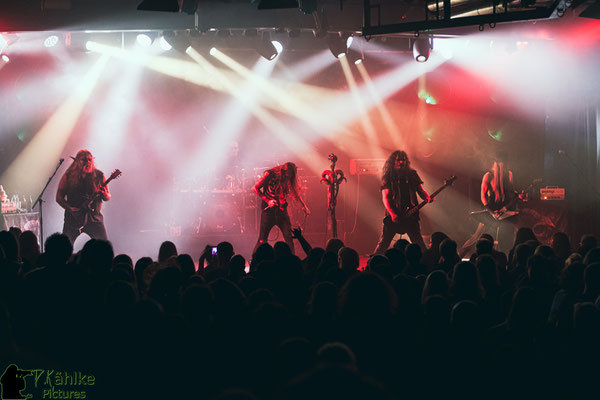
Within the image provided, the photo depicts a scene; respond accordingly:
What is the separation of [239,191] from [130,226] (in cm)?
320

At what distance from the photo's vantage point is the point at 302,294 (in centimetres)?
397

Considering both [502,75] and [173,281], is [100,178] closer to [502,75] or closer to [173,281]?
[173,281]

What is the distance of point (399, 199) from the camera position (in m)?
9.11

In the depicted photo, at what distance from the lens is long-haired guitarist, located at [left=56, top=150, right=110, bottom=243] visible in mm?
9164

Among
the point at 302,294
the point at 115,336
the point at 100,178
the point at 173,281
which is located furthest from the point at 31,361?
the point at 100,178

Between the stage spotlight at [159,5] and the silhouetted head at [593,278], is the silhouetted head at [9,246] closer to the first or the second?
the stage spotlight at [159,5]

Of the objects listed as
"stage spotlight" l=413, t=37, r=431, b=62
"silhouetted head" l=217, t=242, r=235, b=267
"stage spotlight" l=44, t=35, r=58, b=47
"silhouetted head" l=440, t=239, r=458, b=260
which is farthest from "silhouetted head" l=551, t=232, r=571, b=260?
"stage spotlight" l=44, t=35, r=58, b=47

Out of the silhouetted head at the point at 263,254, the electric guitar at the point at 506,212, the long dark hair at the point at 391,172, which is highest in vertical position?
the long dark hair at the point at 391,172

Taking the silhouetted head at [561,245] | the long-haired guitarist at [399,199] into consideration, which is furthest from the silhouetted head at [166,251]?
the silhouetted head at [561,245]

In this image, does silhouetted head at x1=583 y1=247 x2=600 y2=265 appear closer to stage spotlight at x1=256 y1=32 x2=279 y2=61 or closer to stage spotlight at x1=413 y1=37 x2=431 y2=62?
stage spotlight at x1=413 y1=37 x2=431 y2=62

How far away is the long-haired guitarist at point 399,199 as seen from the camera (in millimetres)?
8992

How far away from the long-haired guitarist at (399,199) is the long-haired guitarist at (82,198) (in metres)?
4.61

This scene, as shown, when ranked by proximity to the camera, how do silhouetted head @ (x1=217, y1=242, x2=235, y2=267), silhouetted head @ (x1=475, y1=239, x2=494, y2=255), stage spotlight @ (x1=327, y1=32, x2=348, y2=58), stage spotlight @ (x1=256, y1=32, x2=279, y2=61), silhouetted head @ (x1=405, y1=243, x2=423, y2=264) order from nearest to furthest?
silhouetted head @ (x1=405, y1=243, x2=423, y2=264) → silhouetted head @ (x1=475, y1=239, x2=494, y2=255) → silhouetted head @ (x1=217, y1=242, x2=235, y2=267) → stage spotlight @ (x1=327, y1=32, x2=348, y2=58) → stage spotlight @ (x1=256, y1=32, x2=279, y2=61)

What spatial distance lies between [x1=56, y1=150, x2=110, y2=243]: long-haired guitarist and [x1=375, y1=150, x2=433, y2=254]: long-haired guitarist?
15.1ft
